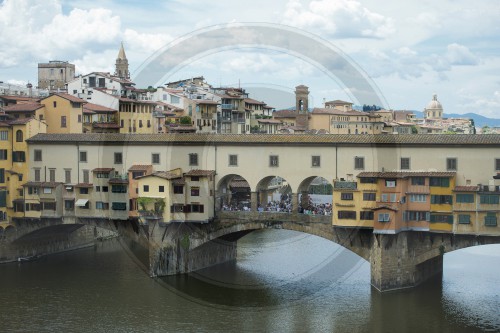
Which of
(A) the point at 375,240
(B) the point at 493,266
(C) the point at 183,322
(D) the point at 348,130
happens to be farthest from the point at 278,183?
(C) the point at 183,322

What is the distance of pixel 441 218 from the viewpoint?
43.2 m

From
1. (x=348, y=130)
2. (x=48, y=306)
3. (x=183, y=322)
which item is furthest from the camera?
(x=348, y=130)

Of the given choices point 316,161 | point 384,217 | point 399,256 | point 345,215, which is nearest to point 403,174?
point 384,217

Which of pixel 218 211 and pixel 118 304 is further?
pixel 218 211

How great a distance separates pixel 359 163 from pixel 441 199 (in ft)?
17.8

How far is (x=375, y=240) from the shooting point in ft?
142

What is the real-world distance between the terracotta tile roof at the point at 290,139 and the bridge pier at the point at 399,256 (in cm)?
570

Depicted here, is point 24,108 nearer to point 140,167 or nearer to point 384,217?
point 140,167

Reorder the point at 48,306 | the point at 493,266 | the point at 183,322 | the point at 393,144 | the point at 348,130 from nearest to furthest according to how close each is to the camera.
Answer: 1. the point at 183,322
2. the point at 48,306
3. the point at 393,144
4. the point at 493,266
5. the point at 348,130

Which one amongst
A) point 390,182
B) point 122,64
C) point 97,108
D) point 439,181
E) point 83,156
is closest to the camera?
point 439,181

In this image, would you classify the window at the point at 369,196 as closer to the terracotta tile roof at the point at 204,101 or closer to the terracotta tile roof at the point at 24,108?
the terracotta tile roof at the point at 24,108

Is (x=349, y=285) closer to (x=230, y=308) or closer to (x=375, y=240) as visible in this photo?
(x=375, y=240)

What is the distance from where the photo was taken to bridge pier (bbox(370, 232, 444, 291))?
43125mm

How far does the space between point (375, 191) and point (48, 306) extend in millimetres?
20125
